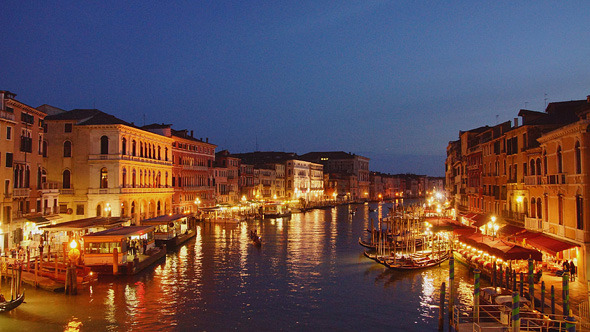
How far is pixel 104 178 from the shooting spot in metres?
35.5

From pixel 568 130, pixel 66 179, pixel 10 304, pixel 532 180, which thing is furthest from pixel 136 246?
pixel 568 130

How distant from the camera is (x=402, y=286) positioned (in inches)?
838

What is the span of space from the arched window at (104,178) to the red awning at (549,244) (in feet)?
93.6

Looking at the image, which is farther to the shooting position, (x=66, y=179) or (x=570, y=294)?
(x=66, y=179)

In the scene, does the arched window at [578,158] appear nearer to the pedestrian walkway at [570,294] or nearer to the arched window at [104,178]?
the pedestrian walkway at [570,294]

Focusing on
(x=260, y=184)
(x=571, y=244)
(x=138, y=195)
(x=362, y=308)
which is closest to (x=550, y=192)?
(x=571, y=244)

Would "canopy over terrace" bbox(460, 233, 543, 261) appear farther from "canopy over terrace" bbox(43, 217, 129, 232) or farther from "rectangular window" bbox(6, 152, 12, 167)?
"rectangular window" bbox(6, 152, 12, 167)

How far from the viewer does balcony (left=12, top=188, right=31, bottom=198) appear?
24.4 m

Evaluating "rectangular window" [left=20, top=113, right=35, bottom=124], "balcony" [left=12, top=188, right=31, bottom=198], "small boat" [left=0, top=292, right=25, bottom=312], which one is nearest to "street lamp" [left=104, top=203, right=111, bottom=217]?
"balcony" [left=12, top=188, right=31, bottom=198]

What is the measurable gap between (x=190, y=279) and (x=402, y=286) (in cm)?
983

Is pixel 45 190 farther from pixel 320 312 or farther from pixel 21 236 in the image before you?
pixel 320 312

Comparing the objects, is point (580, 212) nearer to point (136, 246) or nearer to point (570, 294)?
point (570, 294)

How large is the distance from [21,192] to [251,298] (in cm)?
1448

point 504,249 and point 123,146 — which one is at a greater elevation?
point 123,146
